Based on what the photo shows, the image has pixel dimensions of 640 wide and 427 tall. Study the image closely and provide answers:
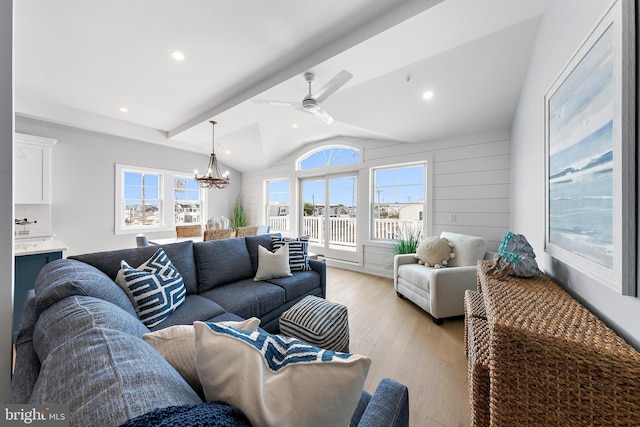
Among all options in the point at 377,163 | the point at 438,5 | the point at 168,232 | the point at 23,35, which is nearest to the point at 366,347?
the point at 438,5

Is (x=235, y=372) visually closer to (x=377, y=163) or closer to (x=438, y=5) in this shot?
(x=438, y=5)

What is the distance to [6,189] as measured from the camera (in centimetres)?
98

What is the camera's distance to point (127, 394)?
0.45 metres

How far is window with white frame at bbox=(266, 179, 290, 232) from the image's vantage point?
227 inches

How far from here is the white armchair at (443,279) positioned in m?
2.49

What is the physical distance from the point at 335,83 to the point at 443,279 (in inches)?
89.4

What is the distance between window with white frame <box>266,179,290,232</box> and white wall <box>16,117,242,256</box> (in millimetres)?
2583

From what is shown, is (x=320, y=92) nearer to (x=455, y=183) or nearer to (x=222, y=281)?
(x=222, y=281)

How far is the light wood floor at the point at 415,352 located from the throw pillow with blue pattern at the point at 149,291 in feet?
4.99

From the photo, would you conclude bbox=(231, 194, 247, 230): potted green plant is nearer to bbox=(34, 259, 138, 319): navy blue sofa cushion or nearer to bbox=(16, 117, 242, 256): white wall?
bbox=(16, 117, 242, 256): white wall

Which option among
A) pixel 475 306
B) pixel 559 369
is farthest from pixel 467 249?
pixel 559 369

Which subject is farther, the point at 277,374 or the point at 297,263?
the point at 297,263

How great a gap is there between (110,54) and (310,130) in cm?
283

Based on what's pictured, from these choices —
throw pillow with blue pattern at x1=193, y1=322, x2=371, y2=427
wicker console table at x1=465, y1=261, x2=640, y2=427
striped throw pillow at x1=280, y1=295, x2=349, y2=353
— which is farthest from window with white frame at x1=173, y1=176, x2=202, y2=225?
wicker console table at x1=465, y1=261, x2=640, y2=427
